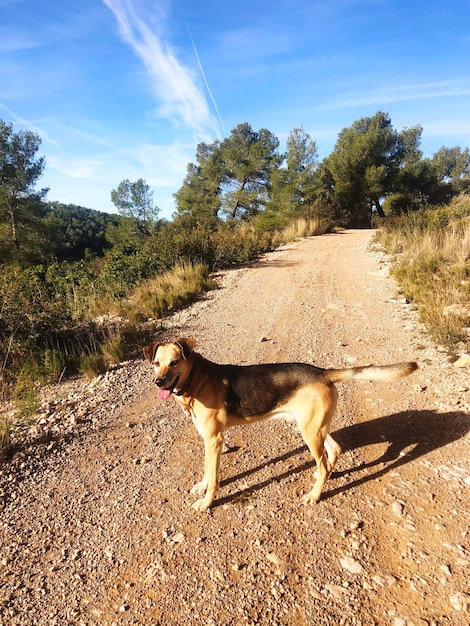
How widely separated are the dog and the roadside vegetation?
2343 mm

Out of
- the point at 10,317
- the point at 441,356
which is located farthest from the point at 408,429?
the point at 10,317

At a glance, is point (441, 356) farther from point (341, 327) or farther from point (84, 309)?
point (84, 309)

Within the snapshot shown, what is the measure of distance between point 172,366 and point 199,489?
4.09ft

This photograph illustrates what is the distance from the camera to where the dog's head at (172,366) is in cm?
296

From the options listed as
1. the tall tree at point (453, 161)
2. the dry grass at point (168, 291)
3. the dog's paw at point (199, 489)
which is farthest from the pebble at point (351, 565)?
the tall tree at point (453, 161)

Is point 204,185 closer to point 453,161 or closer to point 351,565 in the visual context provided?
point 351,565

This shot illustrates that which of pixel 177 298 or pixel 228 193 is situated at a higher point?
pixel 228 193

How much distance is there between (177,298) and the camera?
30.9 feet

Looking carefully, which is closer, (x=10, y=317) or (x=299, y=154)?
(x=10, y=317)

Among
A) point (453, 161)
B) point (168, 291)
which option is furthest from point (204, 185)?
point (453, 161)

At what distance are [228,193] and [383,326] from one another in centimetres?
2779

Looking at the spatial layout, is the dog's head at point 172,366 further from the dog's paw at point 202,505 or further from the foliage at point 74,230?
the foliage at point 74,230

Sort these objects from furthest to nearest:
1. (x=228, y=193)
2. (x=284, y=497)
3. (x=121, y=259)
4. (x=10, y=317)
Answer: (x=228, y=193)
(x=121, y=259)
(x=10, y=317)
(x=284, y=497)

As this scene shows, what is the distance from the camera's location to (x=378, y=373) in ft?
9.81
